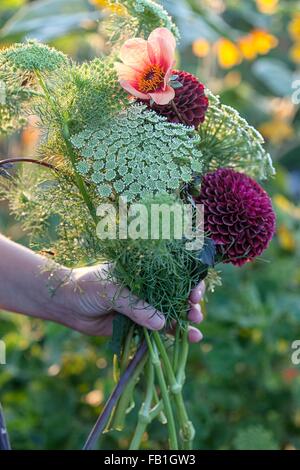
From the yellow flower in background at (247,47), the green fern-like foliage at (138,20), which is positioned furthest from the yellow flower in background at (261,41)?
the green fern-like foliage at (138,20)

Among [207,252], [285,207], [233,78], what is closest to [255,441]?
[207,252]

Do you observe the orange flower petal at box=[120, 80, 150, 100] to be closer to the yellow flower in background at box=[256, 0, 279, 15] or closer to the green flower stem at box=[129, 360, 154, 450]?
the green flower stem at box=[129, 360, 154, 450]

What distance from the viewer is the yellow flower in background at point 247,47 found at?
2494mm

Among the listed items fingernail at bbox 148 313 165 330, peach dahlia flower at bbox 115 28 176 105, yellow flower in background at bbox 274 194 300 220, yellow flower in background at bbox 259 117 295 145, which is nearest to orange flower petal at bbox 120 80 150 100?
peach dahlia flower at bbox 115 28 176 105

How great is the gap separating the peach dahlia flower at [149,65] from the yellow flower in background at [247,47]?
1756 millimetres

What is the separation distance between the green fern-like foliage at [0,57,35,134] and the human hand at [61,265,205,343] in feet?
0.56

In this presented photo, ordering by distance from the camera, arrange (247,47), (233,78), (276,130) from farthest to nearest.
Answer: (233,78) → (247,47) → (276,130)

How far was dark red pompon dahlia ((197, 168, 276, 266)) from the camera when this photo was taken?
A: 0.77m

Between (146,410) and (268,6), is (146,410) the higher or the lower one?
the lower one

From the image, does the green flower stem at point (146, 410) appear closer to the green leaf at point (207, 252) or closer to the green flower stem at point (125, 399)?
the green flower stem at point (125, 399)

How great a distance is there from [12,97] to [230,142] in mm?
228

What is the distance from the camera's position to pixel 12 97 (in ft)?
2.57

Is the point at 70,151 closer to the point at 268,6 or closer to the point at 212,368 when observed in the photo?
the point at 212,368

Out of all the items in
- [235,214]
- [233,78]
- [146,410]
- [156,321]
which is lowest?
[146,410]
